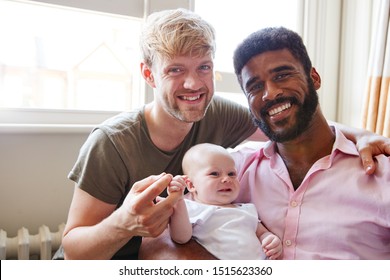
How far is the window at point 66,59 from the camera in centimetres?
137

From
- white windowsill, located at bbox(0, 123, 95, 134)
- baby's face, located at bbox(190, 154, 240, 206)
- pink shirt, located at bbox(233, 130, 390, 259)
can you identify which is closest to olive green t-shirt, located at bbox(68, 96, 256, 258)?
baby's face, located at bbox(190, 154, 240, 206)

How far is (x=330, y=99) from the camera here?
1.90 metres

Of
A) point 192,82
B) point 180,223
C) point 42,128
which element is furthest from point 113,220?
point 42,128

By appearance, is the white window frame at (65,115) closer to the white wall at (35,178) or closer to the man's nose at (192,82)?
the white wall at (35,178)

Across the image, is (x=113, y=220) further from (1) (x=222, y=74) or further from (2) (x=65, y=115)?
(1) (x=222, y=74)

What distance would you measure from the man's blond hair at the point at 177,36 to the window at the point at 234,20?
2.26ft

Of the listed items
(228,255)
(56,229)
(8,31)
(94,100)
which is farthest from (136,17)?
(228,255)

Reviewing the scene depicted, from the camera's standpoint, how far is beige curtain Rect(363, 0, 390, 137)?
1464 mm

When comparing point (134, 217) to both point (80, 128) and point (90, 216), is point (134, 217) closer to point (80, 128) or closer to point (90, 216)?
point (90, 216)

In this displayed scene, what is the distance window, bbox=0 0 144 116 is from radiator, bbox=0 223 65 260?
48 centimetres

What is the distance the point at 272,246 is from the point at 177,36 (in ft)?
1.82

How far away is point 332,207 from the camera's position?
821 mm

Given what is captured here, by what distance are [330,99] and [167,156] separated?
1.27m

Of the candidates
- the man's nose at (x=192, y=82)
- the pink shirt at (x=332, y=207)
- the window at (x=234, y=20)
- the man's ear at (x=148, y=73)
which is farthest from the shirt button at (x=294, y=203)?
the window at (x=234, y=20)
